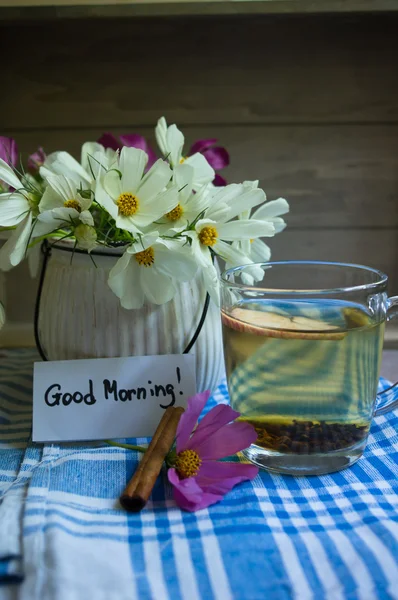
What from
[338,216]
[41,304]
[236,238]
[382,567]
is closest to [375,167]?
[338,216]

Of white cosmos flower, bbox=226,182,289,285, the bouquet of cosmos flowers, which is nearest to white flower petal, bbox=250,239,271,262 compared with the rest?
white cosmos flower, bbox=226,182,289,285

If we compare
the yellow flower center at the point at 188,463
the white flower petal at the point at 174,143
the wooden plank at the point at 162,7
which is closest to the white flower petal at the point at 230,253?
the white flower petal at the point at 174,143

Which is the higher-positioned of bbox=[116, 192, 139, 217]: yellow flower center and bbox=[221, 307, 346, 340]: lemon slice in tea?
bbox=[116, 192, 139, 217]: yellow flower center

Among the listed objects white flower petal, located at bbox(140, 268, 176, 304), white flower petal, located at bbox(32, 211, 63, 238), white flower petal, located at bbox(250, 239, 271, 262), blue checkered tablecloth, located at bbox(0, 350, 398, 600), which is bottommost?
blue checkered tablecloth, located at bbox(0, 350, 398, 600)

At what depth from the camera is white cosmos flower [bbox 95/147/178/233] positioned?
1.80ft

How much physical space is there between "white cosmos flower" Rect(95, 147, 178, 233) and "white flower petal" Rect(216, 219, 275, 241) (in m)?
0.07

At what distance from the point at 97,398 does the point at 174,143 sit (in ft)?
0.95

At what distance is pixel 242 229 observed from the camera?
606mm

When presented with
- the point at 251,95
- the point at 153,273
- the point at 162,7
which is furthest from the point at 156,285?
the point at 251,95

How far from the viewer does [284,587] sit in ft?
1.36

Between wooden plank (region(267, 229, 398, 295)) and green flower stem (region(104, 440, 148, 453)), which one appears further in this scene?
wooden plank (region(267, 229, 398, 295))

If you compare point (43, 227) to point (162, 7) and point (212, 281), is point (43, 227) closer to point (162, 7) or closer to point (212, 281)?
point (212, 281)

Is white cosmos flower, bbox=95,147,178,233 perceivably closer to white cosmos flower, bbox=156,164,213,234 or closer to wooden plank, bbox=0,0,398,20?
white cosmos flower, bbox=156,164,213,234

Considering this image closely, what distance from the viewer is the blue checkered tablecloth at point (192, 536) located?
41 cm
